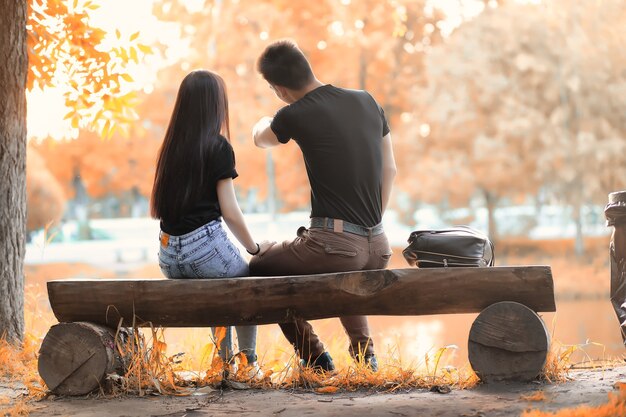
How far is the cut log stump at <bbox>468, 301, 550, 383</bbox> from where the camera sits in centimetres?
331

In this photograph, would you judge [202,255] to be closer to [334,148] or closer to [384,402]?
[334,148]

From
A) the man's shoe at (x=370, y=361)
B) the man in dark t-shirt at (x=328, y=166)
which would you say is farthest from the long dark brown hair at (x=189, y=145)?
the man's shoe at (x=370, y=361)

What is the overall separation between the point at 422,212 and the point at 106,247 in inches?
311

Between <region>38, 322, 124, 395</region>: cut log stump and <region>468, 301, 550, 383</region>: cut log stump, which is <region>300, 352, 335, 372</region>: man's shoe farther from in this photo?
<region>38, 322, 124, 395</region>: cut log stump

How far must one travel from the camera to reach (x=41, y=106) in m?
8.56

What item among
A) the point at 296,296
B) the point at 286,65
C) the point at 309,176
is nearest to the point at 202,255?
the point at 296,296

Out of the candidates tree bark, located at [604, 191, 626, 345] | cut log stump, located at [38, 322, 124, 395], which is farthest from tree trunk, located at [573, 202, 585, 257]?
cut log stump, located at [38, 322, 124, 395]

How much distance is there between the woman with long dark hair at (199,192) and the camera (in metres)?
3.55

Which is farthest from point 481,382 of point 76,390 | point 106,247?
point 106,247

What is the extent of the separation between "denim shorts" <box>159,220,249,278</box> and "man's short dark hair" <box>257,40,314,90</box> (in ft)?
2.33

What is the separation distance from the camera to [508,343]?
334 cm

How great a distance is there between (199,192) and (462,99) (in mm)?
13655

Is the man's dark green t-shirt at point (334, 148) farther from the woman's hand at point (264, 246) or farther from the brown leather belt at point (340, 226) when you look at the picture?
the woman's hand at point (264, 246)

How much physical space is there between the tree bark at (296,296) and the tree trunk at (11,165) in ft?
3.98
